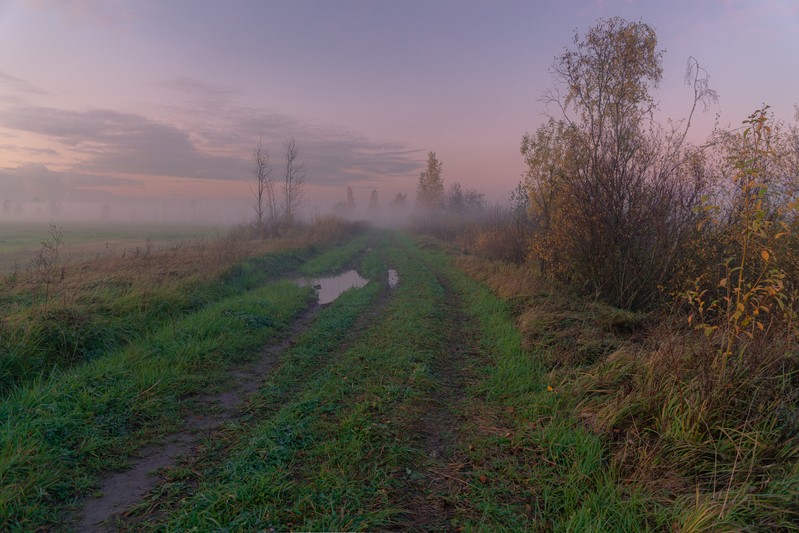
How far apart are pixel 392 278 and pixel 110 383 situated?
37.1ft

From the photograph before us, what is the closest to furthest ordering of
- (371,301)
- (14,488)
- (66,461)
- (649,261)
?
(14,488) < (66,461) < (649,261) < (371,301)

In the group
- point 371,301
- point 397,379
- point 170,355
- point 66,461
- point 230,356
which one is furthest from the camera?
point 371,301

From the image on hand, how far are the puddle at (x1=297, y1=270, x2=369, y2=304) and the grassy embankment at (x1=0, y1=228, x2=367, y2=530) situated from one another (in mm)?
2870

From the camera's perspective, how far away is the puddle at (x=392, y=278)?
14.0 metres

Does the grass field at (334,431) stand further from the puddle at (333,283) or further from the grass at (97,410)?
the puddle at (333,283)

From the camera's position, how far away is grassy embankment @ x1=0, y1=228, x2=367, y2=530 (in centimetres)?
329

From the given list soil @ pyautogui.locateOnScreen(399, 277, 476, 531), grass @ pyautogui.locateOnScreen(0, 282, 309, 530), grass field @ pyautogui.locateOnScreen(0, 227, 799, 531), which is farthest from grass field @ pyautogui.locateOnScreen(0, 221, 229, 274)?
soil @ pyautogui.locateOnScreen(399, 277, 476, 531)

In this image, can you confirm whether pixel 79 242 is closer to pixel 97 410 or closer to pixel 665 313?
pixel 97 410

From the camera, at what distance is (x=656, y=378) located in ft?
12.9

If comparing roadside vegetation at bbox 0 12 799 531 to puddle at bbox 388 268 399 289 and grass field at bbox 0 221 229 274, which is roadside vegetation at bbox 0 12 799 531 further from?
grass field at bbox 0 221 229 274

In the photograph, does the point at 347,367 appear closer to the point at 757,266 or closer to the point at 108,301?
the point at 108,301

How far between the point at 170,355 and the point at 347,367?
2901 millimetres

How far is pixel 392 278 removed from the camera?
1566 cm

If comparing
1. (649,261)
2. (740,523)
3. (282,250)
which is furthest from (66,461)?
(282,250)
